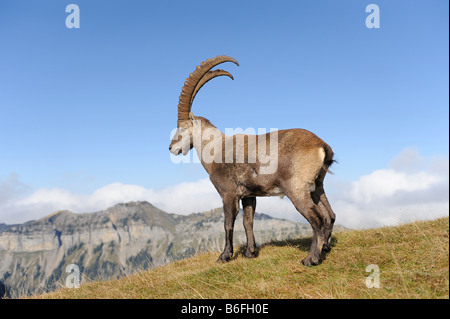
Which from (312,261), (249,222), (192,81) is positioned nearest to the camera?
(312,261)

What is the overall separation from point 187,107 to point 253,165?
139 inches

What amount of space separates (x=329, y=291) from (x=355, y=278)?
3.25ft

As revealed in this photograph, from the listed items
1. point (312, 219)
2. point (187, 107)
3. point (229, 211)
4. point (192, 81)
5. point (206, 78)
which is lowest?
point (312, 219)

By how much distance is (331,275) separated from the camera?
7785 millimetres

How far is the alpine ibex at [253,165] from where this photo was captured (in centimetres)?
882

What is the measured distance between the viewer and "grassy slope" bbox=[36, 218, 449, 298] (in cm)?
656

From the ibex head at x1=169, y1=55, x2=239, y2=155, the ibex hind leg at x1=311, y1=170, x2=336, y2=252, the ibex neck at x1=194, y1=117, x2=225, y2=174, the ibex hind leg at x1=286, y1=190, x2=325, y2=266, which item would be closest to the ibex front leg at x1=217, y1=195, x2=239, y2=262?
the ibex neck at x1=194, y1=117, x2=225, y2=174

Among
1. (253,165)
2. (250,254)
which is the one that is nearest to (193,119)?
(253,165)

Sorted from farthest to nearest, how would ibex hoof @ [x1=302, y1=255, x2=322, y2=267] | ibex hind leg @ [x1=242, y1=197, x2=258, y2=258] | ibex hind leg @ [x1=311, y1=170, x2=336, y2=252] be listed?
ibex hind leg @ [x1=242, y1=197, x2=258, y2=258], ibex hind leg @ [x1=311, y1=170, x2=336, y2=252], ibex hoof @ [x1=302, y1=255, x2=322, y2=267]

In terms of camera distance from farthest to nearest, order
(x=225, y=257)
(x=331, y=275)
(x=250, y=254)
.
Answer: (x=250, y=254) → (x=225, y=257) → (x=331, y=275)

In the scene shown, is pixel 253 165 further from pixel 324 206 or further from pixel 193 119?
pixel 193 119

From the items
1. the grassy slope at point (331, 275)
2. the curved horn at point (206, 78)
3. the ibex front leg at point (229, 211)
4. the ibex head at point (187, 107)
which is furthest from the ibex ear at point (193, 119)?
the grassy slope at point (331, 275)

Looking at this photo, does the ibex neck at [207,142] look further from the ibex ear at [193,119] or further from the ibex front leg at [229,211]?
the ibex front leg at [229,211]

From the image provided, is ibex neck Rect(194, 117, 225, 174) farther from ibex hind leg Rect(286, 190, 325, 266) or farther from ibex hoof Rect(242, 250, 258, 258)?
ibex hind leg Rect(286, 190, 325, 266)
